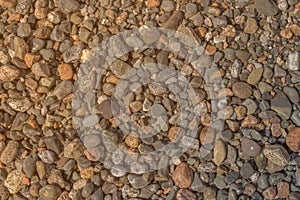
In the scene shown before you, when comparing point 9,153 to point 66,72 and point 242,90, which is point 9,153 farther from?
point 242,90

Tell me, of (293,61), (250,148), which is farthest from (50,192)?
(293,61)

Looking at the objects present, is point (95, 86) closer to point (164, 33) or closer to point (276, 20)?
point (164, 33)

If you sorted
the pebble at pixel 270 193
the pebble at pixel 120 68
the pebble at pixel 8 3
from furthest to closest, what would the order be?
the pebble at pixel 8 3, the pebble at pixel 120 68, the pebble at pixel 270 193

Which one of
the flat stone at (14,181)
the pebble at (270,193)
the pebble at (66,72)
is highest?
the pebble at (66,72)

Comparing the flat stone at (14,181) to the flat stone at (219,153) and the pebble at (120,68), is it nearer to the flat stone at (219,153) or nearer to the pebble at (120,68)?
the pebble at (120,68)

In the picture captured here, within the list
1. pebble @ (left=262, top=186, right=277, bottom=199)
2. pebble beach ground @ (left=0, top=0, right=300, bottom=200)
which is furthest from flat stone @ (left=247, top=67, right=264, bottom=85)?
pebble @ (left=262, top=186, right=277, bottom=199)

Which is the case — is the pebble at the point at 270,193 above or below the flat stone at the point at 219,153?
below

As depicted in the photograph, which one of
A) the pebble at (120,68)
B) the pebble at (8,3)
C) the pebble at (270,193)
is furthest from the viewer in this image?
the pebble at (8,3)

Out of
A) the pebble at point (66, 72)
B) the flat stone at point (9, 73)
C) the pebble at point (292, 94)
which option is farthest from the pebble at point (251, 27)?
the flat stone at point (9, 73)
